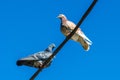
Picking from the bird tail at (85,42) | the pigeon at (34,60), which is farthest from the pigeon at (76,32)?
the pigeon at (34,60)

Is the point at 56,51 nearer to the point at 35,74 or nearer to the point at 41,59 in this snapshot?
the point at 35,74

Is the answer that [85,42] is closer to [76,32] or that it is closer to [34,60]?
[76,32]

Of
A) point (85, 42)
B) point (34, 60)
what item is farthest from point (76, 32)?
point (34, 60)

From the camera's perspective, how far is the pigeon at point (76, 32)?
9950 millimetres

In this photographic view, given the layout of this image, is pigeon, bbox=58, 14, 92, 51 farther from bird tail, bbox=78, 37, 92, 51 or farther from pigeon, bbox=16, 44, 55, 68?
pigeon, bbox=16, 44, 55, 68

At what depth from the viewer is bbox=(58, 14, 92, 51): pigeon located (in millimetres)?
9950

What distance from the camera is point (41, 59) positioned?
251 inches

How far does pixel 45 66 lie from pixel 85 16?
86cm

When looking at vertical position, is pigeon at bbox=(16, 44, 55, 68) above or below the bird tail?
below

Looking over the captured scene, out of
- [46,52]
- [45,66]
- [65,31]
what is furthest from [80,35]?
[45,66]

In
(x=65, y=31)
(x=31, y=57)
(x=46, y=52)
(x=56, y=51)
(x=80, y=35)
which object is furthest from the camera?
(x=65, y=31)

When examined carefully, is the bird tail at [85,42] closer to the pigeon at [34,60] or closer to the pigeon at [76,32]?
the pigeon at [76,32]

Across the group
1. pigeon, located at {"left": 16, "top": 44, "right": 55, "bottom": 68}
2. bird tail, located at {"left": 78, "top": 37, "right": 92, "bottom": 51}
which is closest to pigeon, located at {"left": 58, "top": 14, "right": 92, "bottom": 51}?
bird tail, located at {"left": 78, "top": 37, "right": 92, "bottom": 51}

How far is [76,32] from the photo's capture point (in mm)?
10617
